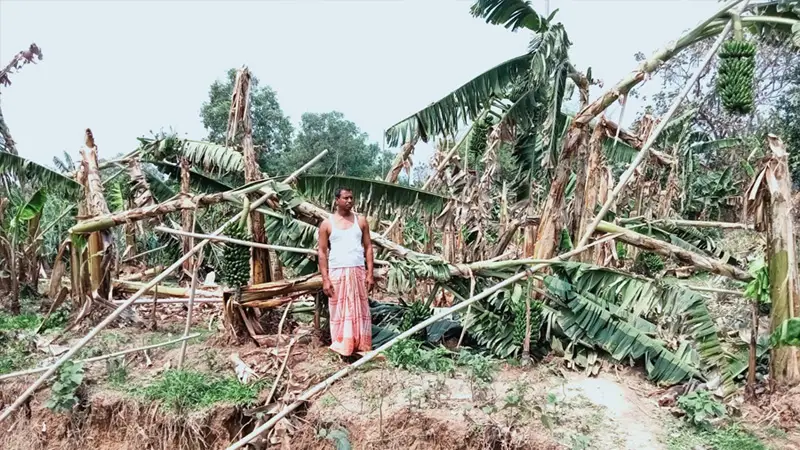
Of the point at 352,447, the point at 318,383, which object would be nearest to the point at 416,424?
the point at 352,447

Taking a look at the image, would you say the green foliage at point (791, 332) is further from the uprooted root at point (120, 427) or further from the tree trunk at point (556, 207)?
the uprooted root at point (120, 427)

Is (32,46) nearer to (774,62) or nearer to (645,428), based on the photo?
(645,428)

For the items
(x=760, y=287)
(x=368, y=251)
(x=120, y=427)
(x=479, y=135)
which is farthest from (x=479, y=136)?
(x=120, y=427)

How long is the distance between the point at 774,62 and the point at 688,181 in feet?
19.8

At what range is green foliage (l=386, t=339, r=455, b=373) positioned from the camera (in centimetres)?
493

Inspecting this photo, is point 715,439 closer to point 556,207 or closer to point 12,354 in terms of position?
point 556,207

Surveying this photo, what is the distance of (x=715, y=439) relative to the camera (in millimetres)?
3865

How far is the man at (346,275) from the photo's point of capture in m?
4.88

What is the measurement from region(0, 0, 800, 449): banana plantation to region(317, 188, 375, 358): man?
236mm

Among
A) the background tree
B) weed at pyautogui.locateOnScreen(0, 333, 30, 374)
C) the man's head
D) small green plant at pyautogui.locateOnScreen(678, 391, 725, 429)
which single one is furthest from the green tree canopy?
small green plant at pyautogui.locateOnScreen(678, 391, 725, 429)

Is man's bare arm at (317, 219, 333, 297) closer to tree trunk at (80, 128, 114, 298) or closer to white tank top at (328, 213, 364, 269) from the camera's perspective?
white tank top at (328, 213, 364, 269)

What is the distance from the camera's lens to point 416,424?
4254 mm

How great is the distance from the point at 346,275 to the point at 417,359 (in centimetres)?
94

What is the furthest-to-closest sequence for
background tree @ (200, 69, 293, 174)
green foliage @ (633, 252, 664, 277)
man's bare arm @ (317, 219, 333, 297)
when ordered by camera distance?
background tree @ (200, 69, 293, 174)
green foliage @ (633, 252, 664, 277)
man's bare arm @ (317, 219, 333, 297)
